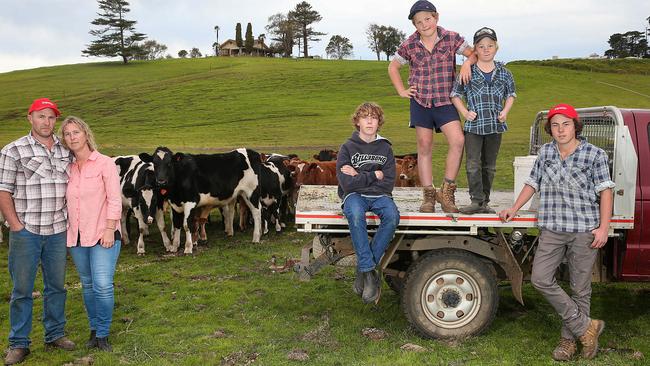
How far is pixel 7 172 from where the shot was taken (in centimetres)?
564

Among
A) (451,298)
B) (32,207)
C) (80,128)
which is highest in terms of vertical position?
(80,128)

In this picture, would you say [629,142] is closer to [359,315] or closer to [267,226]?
[359,315]

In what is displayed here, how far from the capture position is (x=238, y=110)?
4878 cm

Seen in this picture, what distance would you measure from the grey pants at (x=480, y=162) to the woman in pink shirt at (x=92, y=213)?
3466 mm

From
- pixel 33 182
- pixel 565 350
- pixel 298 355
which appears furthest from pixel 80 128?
pixel 565 350

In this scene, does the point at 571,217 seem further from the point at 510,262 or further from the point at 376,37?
the point at 376,37

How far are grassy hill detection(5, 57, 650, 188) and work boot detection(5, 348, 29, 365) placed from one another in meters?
14.5

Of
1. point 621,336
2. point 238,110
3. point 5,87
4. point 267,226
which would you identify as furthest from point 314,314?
point 5,87

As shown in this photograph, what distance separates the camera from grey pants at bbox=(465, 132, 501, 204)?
6.22 meters

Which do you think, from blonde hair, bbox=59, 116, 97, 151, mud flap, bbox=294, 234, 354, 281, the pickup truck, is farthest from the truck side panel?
blonde hair, bbox=59, 116, 97, 151

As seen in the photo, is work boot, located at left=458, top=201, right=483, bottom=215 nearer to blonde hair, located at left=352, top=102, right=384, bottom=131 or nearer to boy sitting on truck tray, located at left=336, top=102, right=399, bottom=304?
boy sitting on truck tray, located at left=336, top=102, right=399, bottom=304

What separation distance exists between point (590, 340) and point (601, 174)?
4.89 ft

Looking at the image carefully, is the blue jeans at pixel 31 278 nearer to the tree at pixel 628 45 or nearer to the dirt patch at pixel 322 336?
the dirt patch at pixel 322 336

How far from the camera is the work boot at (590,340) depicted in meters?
5.54
